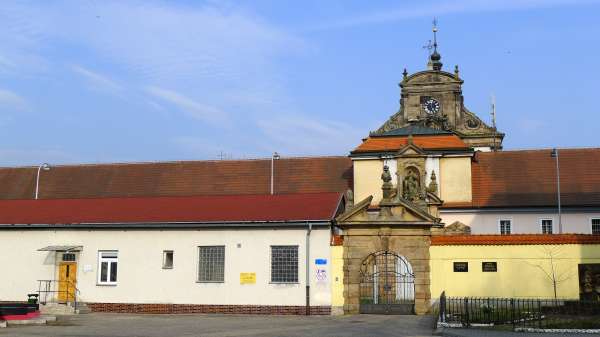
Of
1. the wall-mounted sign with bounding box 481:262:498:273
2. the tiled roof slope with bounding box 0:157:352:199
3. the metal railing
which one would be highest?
the tiled roof slope with bounding box 0:157:352:199

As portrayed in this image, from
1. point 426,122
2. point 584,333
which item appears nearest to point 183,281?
point 584,333

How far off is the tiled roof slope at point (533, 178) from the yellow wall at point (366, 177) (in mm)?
5844

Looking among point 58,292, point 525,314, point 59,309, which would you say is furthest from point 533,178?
point 59,309

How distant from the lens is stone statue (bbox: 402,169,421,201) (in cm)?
4141

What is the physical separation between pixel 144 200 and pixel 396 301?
13033mm

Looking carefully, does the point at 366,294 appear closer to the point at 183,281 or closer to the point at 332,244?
the point at 332,244

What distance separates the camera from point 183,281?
31.5 meters

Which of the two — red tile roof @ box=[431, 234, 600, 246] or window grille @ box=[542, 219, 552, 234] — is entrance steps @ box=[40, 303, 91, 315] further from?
window grille @ box=[542, 219, 552, 234]

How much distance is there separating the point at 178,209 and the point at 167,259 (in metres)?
2.58

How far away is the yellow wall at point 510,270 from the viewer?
2780cm

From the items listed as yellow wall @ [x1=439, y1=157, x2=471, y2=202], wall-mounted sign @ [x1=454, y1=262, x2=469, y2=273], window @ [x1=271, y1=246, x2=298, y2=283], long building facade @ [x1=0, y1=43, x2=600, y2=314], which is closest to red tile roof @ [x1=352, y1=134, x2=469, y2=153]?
yellow wall @ [x1=439, y1=157, x2=471, y2=202]

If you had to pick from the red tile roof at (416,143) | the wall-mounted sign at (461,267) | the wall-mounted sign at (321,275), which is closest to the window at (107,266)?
the wall-mounted sign at (321,275)

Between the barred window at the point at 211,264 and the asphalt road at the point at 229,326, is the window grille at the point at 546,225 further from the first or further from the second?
the barred window at the point at 211,264

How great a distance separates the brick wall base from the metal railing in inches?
36.6
